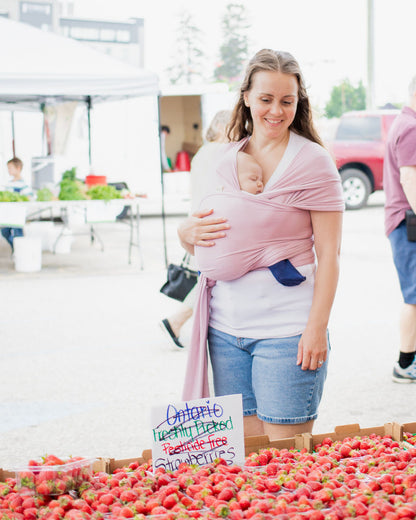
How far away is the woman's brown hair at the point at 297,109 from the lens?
1963mm

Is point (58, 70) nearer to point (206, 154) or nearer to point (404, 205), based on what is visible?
point (206, 154)

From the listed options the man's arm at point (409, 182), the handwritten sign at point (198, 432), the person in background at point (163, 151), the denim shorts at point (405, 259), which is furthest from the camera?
the person in background at point (163, 151)

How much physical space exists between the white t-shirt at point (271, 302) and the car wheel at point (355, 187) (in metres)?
12.9

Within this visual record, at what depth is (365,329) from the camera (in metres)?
5.46

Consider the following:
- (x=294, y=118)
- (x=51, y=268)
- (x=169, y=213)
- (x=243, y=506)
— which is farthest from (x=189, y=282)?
(x=169, y=213)

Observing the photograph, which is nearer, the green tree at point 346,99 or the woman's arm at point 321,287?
the woman's arm at point 321,287

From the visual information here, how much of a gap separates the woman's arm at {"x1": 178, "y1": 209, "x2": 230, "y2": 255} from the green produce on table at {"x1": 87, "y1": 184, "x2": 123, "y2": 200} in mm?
6642

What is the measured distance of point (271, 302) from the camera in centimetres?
201

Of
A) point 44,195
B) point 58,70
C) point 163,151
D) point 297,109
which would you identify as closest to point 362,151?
point 163,151

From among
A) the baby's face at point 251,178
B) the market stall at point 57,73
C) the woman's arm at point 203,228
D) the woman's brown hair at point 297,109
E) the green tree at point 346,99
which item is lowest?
the woman's arm at point 203,228

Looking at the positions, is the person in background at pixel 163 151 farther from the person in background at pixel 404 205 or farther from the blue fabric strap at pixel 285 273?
the blue fabric strap at pixel 285 273

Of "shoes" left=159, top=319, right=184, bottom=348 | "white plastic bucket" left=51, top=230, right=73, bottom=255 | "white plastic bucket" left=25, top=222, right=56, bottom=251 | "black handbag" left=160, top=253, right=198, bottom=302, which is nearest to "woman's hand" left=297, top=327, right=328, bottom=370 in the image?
"black handbag" left=160, top=253, right=198, bottom=302

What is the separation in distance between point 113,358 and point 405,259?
2.10 metres

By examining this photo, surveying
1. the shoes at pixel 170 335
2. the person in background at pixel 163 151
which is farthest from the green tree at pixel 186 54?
the shoes at pixel 170 335
